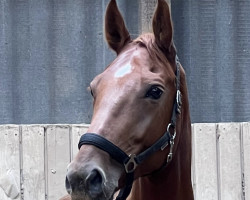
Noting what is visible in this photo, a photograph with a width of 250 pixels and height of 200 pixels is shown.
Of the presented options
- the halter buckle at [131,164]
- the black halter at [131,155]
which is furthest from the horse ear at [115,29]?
the halter buckle at [131,164]

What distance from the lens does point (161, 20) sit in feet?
7.61

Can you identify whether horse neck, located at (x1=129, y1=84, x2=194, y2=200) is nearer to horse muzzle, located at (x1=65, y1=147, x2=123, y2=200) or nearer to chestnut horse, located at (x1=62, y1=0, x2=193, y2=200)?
chestnut horse, located at (x1=62, y1=0, x2=193, y2=200)

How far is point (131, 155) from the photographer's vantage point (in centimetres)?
206

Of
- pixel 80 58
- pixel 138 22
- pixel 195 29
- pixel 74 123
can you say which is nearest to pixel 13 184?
pixel 74 123

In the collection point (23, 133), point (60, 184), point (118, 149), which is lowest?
point (60, 184)

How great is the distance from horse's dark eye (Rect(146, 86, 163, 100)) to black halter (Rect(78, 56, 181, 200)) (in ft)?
0.43

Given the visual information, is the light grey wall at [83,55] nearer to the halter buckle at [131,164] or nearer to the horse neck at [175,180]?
the horse neck at [175,180]

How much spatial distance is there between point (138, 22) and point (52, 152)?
3.13 feet

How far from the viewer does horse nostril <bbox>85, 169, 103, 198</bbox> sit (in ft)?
6.05

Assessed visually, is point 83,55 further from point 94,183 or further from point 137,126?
point 94,183

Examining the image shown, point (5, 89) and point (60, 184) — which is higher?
point (5, 89)

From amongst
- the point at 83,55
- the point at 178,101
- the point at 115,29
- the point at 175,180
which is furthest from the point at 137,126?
the point at 83,55

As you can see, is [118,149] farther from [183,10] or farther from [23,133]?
[183,10]

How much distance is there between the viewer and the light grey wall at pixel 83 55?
361 centimetres
